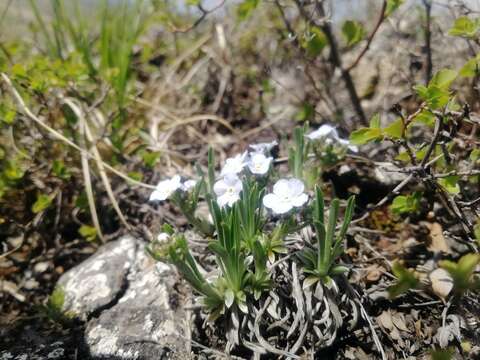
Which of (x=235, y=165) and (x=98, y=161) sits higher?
(x=98, y=161)

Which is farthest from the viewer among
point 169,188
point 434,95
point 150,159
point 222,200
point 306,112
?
point 306,112

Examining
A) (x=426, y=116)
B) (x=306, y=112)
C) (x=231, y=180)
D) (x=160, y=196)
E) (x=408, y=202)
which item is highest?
(x=160, y=196)

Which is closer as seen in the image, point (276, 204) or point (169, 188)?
point (276, 204)

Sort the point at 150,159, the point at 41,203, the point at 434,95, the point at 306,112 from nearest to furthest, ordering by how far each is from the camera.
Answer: the point at 434,95 → the point at 41,203 → the point at 150,159 → the point at 306,112

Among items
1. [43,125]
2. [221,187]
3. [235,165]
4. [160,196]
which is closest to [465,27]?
[235,165]

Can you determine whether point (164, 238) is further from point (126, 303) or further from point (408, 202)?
point (408, 202)

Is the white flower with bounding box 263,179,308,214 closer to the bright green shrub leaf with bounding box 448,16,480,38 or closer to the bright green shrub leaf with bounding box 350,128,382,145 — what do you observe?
the bright green shrub leaf with bounding box 350,128,382,145

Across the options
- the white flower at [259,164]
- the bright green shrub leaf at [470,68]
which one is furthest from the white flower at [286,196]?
the bright green shrub leaf at [470,68]
